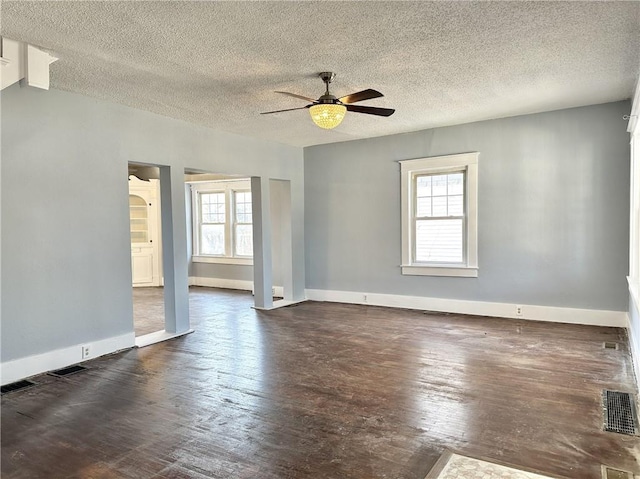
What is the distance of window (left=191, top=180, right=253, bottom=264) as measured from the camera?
912cm

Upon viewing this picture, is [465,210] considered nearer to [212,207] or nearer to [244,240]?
[244,240]

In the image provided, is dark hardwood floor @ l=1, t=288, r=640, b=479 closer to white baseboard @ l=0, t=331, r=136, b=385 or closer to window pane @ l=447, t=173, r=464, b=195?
white baseboard @ l=0, t=331, r=136, b=385

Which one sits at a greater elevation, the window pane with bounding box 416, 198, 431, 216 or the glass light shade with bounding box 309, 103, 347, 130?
the glass light shade with bounding box 309, 103, 347, 130

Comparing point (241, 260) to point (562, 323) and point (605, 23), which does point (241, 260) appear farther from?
point (605, 23)

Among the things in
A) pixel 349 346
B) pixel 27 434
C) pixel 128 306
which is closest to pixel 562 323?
pixel 349 346

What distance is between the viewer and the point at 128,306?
4.81m

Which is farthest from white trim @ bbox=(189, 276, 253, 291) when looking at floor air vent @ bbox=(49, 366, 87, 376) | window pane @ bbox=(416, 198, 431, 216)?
floor air vent @ bbox=(49, 366, 87, 376)

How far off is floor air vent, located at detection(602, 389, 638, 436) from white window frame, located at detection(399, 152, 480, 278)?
294 centimetres

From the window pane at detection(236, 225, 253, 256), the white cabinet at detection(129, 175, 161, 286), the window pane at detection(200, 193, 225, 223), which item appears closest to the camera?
the window pane at detection(236, 225, 253, 256)

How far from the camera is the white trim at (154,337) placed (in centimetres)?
495

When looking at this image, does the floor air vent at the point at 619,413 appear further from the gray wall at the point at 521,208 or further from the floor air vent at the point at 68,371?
the floor air vent at the point at 68,371

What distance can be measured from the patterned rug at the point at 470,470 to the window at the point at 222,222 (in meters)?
6.91

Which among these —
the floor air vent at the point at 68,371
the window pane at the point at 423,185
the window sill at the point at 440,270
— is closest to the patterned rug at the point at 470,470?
the floor air vent at the point at 68,371

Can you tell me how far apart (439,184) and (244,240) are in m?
4.35
